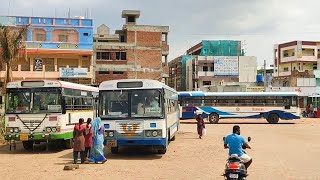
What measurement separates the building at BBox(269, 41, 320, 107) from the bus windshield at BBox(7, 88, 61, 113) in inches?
1986

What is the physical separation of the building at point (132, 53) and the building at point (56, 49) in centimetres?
392

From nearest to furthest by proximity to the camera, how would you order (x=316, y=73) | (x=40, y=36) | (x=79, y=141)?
1. (x=79, y=141)
2. (x=40, y=36)
3. (x=316, y=73)

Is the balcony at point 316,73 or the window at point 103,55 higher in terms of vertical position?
the window at point 103,55

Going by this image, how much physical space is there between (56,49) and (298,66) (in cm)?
3939

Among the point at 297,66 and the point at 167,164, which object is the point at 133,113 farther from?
the point at 297,66

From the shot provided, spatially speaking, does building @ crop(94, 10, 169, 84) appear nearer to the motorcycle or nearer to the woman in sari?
the woman in sari

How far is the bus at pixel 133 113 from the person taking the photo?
1538cm

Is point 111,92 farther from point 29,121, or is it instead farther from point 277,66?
point 277,66

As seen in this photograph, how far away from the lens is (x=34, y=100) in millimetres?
17047

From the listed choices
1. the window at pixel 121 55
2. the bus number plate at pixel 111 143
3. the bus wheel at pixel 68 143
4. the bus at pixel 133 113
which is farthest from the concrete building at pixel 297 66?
the bus number plate at pixel 111 143

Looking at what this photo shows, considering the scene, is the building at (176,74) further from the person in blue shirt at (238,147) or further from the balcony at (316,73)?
the person in blue shirt at (238,147)

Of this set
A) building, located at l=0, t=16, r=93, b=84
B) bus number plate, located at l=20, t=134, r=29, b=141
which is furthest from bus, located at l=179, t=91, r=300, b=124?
bus number plate, located at l=20, t=134, r=29, b=141

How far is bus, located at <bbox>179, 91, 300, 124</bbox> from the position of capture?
4078 cm

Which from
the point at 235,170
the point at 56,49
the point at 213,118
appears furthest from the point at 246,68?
the point at 235,170
